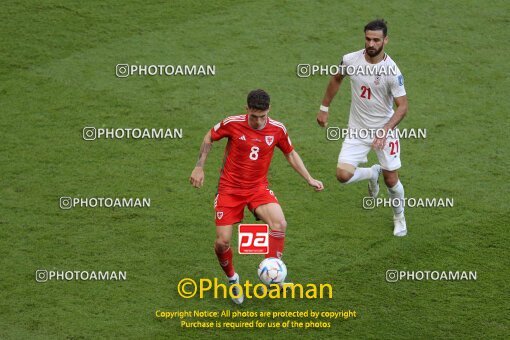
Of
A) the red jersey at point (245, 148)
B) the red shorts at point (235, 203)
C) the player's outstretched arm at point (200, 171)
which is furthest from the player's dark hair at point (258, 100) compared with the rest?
the red shorts at point (235, 203)

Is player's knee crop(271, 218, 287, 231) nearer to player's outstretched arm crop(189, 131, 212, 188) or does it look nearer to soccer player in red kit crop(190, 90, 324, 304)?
soccer player in red kit crop(190, 90, 324, 304)

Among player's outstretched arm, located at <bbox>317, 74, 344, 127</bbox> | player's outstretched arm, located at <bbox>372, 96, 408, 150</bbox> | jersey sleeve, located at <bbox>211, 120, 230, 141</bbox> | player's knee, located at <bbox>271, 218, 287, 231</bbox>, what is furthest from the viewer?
player's outstretched arm, located at <bbox>317, 74, 344, 127</bbox>

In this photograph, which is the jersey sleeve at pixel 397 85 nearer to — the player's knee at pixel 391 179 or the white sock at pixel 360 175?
the player's knee at pixel 391 179

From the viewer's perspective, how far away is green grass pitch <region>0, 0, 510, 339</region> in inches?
346

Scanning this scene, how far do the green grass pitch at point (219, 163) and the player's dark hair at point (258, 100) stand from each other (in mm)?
1852

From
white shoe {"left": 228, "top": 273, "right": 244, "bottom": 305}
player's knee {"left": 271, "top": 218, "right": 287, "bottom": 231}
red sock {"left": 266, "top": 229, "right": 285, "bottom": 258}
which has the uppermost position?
player's knee {"left": 271, "top": 218, "right": 287, "bottom": 231}

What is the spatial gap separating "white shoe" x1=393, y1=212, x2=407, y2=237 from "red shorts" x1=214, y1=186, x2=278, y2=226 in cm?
184

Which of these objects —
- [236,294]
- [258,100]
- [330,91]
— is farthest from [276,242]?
[330,91]

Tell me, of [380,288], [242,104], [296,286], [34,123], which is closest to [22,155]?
[34,123]

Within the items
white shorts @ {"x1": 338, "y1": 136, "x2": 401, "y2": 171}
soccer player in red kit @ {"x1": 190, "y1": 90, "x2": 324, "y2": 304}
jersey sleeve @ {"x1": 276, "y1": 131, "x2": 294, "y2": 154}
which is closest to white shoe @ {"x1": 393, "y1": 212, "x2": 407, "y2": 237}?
white shorts @ {"x1": 338, "y1": 136, "x2": 401, "y2": 171}

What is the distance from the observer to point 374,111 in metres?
9.92

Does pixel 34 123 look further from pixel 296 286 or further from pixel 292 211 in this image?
pixel 296 286

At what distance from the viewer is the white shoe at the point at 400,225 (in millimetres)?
10047

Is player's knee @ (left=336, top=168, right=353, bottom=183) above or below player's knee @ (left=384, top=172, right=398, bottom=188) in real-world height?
above
